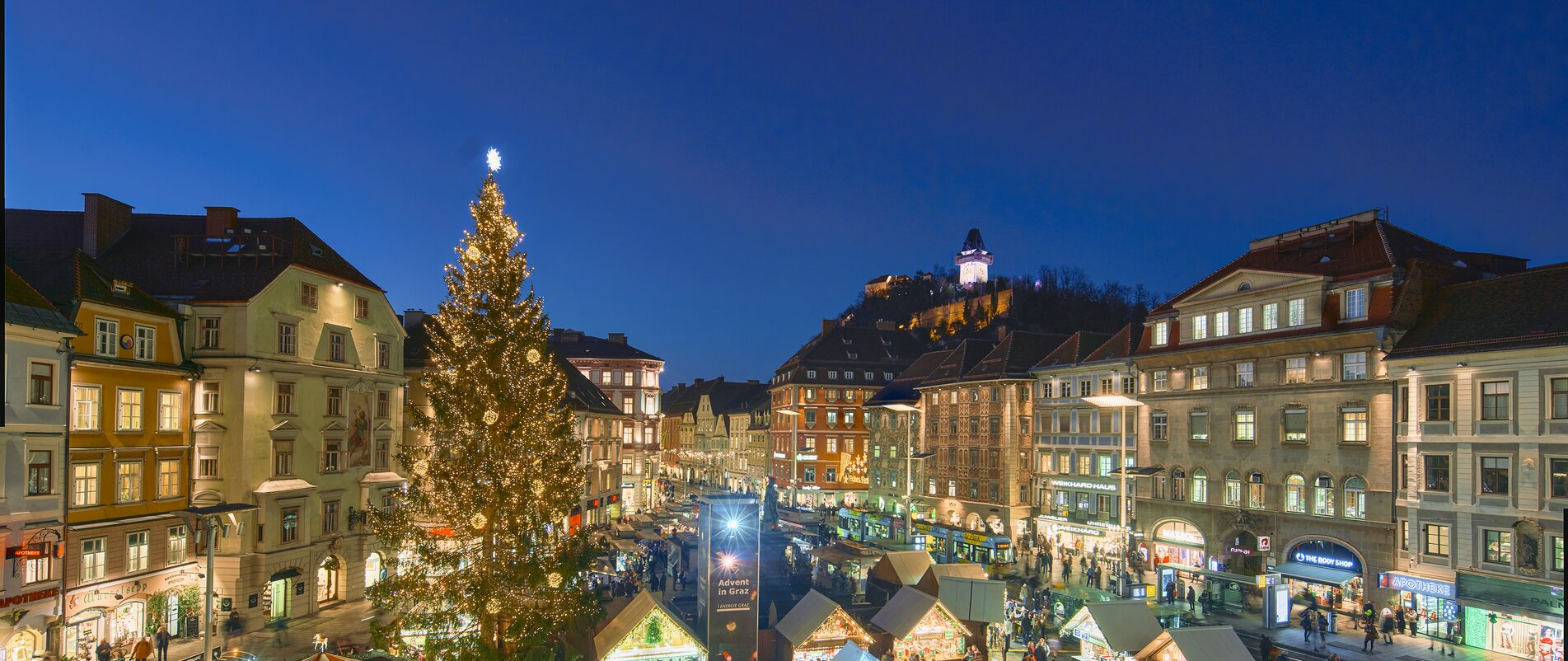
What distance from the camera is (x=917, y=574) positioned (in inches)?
1455

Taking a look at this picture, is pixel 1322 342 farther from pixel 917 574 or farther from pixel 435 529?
pixel 435 529

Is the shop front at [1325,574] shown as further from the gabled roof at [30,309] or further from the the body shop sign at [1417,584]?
the gabled roof at [30,309]

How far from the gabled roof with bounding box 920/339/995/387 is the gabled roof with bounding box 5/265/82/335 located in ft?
179

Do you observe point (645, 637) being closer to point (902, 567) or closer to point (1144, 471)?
point (902, 567)

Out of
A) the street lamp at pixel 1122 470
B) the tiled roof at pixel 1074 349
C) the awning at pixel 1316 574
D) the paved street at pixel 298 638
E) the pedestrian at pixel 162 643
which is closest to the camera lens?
the pedestrian at pixel 162 643

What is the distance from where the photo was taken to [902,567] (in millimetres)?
36938

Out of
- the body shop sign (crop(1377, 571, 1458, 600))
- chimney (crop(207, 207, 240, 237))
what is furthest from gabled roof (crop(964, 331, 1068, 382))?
chimney (crop(207, 207, 240, 237))

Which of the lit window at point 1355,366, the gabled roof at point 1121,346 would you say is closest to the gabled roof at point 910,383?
the gabled roof at point 1121,346

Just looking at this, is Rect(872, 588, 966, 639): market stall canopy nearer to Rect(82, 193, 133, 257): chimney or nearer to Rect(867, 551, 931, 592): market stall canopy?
Rect(867, 551, 931, 592): market stall canopy

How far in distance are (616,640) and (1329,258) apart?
35.8m

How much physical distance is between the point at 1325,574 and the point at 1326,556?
1.20 meters

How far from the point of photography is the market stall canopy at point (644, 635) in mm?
26016

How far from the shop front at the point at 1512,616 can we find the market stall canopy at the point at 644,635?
27.6 meters

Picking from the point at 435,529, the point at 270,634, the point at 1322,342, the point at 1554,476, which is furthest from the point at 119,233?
the point at 1554,476
